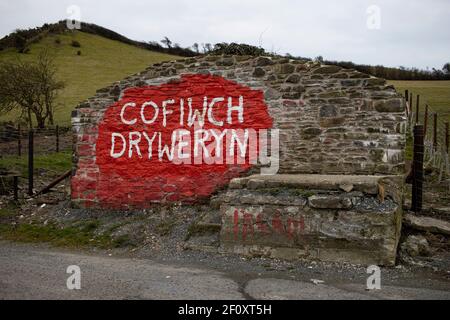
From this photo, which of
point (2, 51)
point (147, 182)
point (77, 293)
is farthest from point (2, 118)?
point (77, 293)

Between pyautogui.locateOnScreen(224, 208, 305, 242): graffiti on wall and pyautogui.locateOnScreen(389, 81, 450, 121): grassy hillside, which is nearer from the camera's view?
pyautogui.locateOnScreen(224, 208, 305, 242): graffiti on wall

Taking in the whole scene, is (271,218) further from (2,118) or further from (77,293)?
(2,118)

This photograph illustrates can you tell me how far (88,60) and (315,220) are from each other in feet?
129

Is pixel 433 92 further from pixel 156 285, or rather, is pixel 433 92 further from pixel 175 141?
pixel 156 285

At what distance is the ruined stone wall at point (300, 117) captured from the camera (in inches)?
339

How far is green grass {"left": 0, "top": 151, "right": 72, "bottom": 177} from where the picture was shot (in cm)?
1444

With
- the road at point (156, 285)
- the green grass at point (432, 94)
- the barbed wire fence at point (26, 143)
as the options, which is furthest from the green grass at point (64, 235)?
the green grass at point (432, 94)

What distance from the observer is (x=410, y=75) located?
35.4 m

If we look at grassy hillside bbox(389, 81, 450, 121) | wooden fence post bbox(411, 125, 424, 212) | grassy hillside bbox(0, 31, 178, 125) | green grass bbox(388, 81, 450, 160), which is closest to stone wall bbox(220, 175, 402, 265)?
wooden fence post bbox(411, 125, 424, 212)

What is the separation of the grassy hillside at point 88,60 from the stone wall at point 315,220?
26.4 metres

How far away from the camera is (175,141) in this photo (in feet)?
32.5

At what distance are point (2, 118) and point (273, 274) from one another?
26947 millimetres

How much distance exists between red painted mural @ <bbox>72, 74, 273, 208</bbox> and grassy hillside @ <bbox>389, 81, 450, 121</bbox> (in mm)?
18535

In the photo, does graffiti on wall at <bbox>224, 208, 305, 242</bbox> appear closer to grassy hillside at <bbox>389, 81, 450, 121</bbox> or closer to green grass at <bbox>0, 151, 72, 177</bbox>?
green grass at <bbox>0, 151, 72, 177</bbox>
